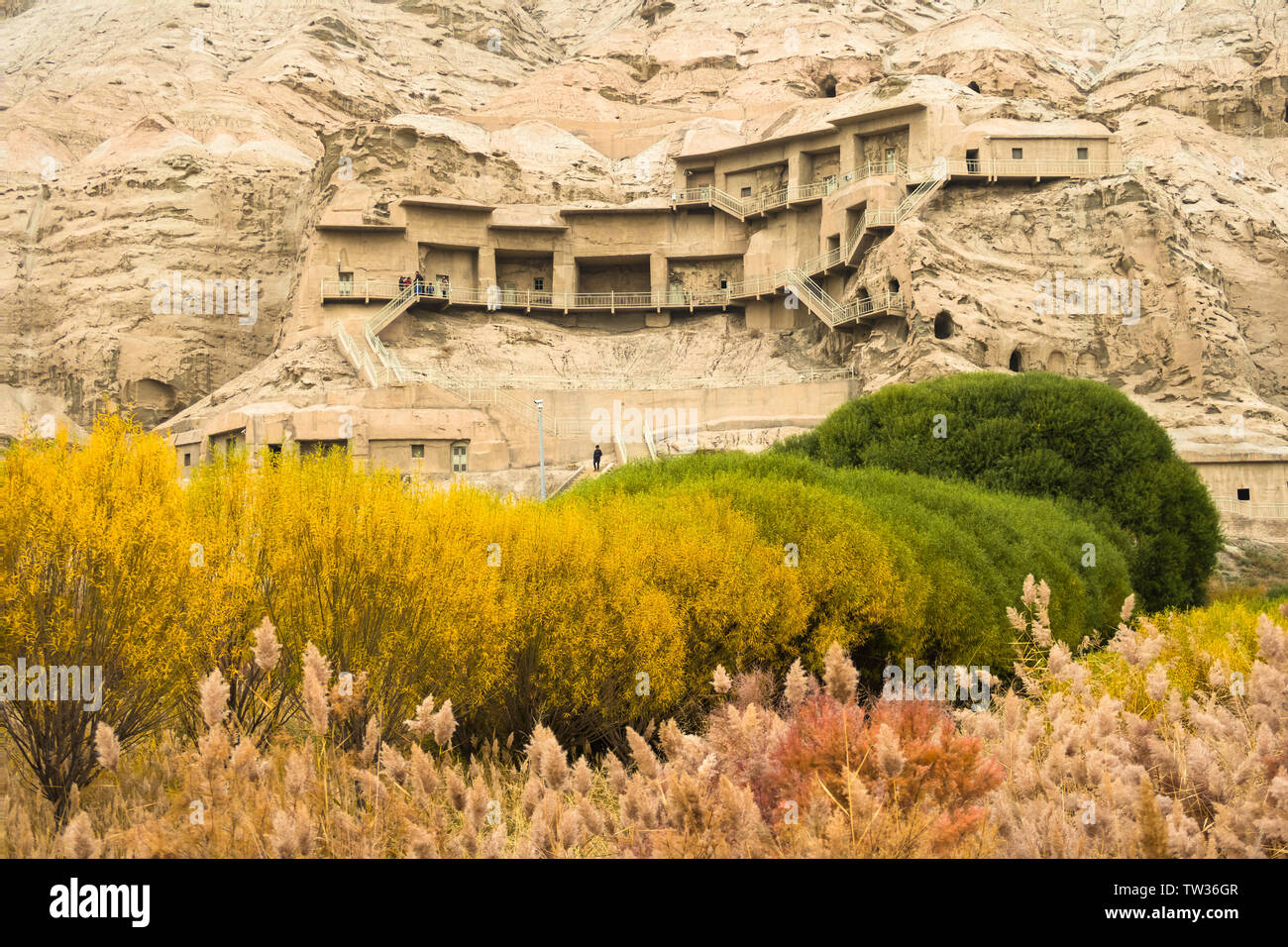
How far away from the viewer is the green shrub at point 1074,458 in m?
24.4

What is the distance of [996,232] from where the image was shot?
1748 inches

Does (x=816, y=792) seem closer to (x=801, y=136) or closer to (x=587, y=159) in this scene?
(x=801, y=136)

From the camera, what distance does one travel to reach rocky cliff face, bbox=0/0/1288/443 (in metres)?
41.8

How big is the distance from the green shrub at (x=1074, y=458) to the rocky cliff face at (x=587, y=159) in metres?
12.9

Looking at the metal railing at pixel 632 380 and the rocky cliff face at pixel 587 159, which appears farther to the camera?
the metal railing at pixel 632 380

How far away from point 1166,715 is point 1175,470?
66.6 ft

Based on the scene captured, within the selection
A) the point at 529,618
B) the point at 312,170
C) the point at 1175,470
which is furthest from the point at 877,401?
the point at 312,170

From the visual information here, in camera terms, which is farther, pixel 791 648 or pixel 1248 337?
pixel 1248 337

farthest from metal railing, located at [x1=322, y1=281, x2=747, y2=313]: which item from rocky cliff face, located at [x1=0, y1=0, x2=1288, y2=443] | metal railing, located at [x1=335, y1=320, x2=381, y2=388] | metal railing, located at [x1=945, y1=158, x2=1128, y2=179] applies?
metal railing, located at [x1=945, y1=158, x2=1128, y2=179]

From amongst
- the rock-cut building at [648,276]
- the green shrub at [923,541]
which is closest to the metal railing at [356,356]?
the rock-cut building at [648,276]

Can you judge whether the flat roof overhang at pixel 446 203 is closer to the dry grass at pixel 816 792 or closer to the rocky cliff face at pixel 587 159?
the rocky cliff face at pixel 587 159

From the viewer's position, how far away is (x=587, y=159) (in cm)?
6069

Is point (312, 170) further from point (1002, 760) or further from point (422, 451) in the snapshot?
point (1002, 760)

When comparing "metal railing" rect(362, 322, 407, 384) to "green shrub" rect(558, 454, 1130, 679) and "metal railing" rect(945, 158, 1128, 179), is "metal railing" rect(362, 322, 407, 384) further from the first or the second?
"green shrub" rect(558, 454, 1130, 679)
